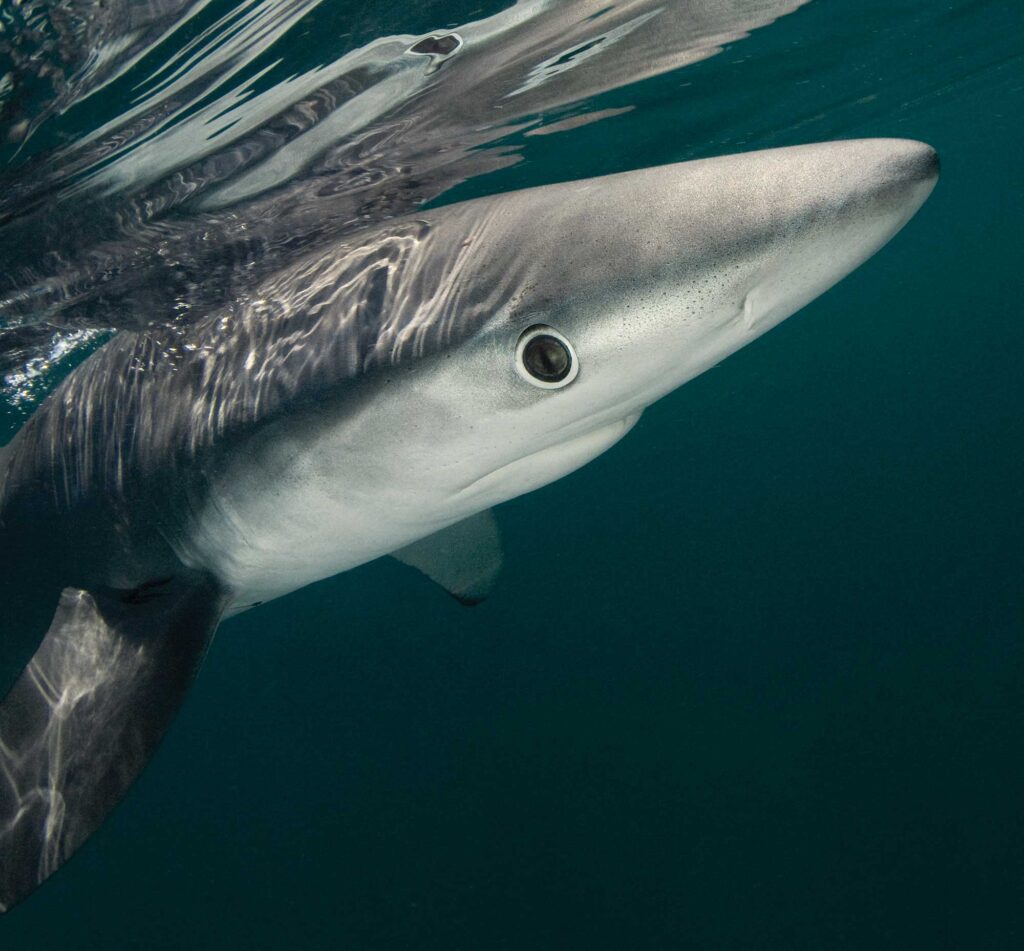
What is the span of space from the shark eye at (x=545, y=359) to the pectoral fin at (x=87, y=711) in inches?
72.1

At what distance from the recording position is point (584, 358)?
83.9 inches

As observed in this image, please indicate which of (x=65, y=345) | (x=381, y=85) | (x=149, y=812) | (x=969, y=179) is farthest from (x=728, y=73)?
(x=969, y=179)

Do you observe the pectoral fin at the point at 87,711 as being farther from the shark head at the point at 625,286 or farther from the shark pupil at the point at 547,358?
the shark pupil at the point at 547,358

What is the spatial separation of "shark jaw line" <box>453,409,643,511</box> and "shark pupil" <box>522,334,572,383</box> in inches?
14.8

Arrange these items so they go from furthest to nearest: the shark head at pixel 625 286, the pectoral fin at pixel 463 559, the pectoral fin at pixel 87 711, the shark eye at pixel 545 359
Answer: the pectoral fin at pixel 463 559, the pectoral fin at pixel 87 711, the shark eye at pixel 545 359, the shark head at pixel 625 286

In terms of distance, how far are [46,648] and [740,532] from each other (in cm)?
2776

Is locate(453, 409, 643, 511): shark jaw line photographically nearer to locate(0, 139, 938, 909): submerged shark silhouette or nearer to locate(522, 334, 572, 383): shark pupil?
locate(0, 139, 938, 909): submerged shark silhouette

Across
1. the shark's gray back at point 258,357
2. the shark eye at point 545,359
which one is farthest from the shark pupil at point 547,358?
the shark's gray back at point 258,357

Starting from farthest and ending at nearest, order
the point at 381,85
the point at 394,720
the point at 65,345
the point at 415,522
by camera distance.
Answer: the point at 394,720
the point at 65,345
the point at 381,85
the point at 415,522

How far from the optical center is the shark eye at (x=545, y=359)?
2.16 meters

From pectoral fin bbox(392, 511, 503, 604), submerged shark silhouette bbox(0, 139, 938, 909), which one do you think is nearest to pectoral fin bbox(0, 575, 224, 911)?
submerged shark silhouette bbox(0, 139, 938, 909)

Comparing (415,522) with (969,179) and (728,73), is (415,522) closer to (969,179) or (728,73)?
(728,73)

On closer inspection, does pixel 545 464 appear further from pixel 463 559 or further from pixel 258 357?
pixel 463 559

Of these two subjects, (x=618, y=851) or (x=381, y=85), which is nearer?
(x=381, y=85)
